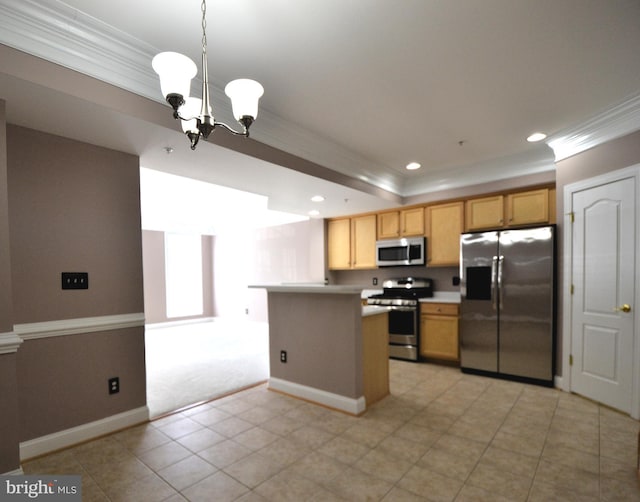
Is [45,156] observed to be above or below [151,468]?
above

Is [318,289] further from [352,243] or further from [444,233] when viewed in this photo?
[352,243]

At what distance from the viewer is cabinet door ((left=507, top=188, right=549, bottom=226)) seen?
12.5ft

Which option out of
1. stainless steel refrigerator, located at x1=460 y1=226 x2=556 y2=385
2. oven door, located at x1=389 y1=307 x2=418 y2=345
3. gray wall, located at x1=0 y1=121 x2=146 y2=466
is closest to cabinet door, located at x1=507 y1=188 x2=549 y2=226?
stainless steel refrigerator, located at x1=460 y1=226 x2=556 y2=385

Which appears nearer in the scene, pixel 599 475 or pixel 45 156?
pixel 599 475

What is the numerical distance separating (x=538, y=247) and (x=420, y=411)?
2.11 m

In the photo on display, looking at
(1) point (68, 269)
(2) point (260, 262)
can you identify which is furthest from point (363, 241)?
(1) point (68, 269)

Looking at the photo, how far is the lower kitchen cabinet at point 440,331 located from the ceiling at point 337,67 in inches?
82.2

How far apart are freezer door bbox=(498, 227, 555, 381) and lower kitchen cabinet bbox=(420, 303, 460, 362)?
1.80 ft

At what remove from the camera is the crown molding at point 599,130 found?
8.91 feet

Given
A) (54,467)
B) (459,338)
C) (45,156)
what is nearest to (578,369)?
(459,338)

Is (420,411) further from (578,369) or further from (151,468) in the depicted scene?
(151,468)

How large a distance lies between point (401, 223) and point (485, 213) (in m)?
1.19

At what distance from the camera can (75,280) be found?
2.48 metres

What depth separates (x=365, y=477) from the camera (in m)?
1.98
